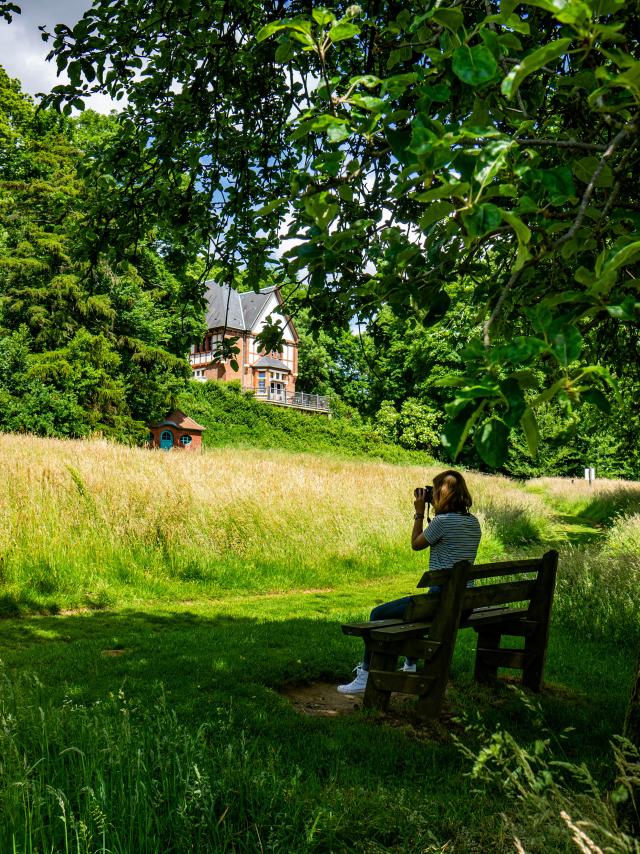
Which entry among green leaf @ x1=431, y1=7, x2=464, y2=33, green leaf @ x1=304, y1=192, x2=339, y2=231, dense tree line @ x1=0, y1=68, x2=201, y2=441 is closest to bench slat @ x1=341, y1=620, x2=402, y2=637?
green leaf @ x1=304, y1=192, x2=339, y2=231

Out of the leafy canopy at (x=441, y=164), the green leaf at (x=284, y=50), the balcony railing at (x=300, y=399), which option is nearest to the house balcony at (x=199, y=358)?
the balcony railing at (x=300, y=399)

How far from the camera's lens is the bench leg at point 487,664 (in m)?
5.57

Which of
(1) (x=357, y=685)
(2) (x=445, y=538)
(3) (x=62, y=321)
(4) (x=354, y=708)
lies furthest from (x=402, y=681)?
(3) (x=62, y=321)

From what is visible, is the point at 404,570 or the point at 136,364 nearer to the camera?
the point at 404,570

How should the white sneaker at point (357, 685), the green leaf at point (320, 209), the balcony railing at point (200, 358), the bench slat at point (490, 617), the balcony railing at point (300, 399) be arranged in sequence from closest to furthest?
1. the green leaf at point (320, 209)
2. the bench slat at point (490, 617)
3. the white sneaker at point (357, 685)
4. the balcony railing at point (300, 399)
5. the balcony railing at point (200, 358)

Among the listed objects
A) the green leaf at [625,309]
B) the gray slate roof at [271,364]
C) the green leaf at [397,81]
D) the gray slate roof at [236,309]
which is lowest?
the green leaf at [625,309]

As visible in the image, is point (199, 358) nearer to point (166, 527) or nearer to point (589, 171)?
point (166, 527)

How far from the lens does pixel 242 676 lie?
535 centimetres

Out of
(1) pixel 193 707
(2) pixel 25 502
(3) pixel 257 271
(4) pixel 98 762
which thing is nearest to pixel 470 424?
(4) pixel 98 762

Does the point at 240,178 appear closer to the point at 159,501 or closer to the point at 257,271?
the point at 257,271

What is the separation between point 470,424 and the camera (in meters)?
1.43

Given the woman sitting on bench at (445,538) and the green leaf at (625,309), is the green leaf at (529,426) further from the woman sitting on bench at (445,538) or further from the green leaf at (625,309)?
the woman sitting on bench at (445,538)

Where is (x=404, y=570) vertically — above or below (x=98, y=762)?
below

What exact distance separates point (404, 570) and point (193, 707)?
7291 millimetres
